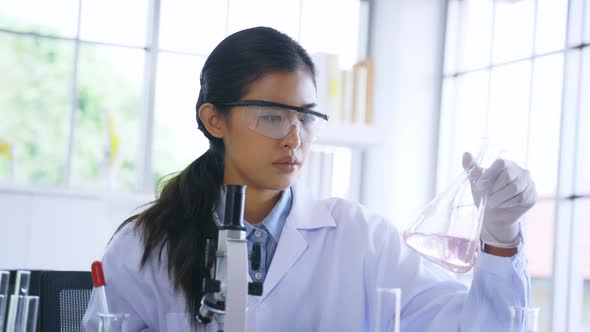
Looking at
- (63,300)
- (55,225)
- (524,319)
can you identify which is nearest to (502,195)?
(524,319)

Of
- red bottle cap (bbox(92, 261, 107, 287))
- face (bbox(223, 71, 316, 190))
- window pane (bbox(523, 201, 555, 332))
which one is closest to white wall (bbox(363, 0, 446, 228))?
window pane (bbox(523, 201, 555, 332))

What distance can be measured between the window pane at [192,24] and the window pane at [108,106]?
20 cm

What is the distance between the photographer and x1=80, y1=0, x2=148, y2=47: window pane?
14.6ft

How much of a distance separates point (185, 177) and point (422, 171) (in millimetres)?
2738

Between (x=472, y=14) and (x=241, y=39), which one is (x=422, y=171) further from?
(x=241, y=39)

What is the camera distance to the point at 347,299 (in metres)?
1.93

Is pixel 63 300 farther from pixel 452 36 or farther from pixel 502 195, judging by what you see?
pixel 452 36

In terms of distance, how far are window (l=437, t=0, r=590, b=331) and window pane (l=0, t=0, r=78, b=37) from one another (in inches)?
80.8

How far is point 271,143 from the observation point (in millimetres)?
1838

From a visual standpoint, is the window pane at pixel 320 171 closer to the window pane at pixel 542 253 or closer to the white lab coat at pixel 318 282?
the window pane at pixel 542 253

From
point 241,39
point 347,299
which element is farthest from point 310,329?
point 241,39

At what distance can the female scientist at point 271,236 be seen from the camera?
184 cm

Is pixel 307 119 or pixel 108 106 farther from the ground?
pixel 108 106

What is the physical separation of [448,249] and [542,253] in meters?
2.68
